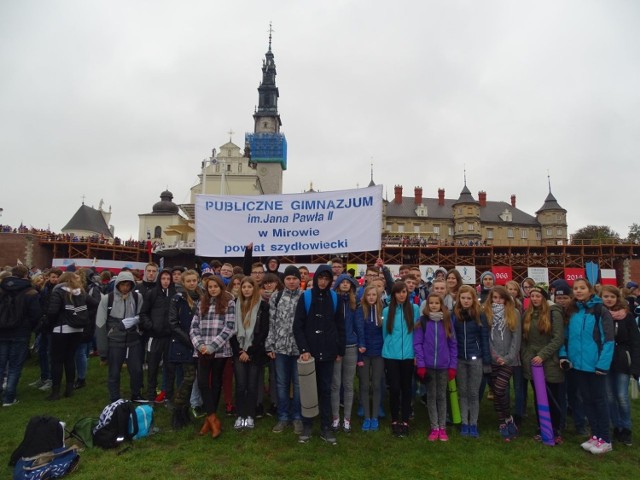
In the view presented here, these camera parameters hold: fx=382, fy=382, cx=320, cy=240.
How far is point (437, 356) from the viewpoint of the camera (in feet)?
15.2

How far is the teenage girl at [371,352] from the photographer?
194 inches

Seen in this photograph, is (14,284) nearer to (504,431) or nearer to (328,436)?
(328,436)

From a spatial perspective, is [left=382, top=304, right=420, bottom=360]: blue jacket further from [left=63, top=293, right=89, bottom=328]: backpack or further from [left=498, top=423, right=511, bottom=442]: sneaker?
[left=63, top=293, right=89, bottom=328]: backpack

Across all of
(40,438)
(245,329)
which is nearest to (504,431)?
(245,329)

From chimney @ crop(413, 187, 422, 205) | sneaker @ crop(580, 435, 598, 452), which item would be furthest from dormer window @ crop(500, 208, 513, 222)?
sneaker @ crop(580, 435, 598, 452)

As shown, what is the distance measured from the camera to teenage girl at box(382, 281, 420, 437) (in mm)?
4750

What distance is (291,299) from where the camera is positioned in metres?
4.78

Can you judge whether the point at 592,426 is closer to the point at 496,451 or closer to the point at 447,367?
the point at 496,451

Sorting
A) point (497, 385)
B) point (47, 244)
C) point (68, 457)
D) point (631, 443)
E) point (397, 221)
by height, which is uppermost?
point (397, 221)

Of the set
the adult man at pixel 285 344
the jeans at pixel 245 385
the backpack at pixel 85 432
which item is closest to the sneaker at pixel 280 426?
the adult man at pixel 285 344

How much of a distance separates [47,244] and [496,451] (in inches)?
1481

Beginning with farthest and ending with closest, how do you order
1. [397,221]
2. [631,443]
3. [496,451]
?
[397,221], [631,443], [496,451]

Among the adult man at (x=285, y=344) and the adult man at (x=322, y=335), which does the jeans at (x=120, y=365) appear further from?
the adult man at (x=322, y=335)

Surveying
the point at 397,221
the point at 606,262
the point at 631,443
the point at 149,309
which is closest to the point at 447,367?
the point at 631,443
